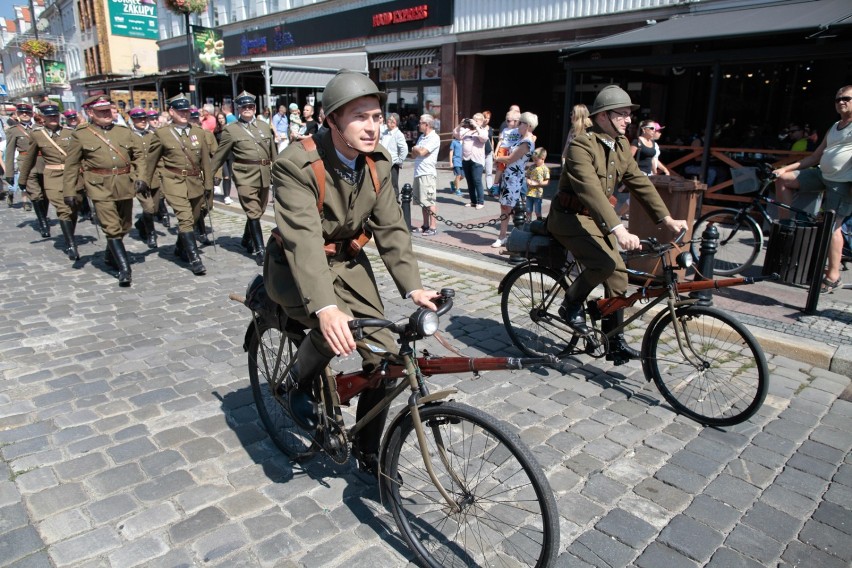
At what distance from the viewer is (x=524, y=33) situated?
51.4ft

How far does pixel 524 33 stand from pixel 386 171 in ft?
47.4

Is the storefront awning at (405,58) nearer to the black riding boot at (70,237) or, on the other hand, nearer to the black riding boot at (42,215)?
the black riding boot at (42,215)

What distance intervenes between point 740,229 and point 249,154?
6.42 meters

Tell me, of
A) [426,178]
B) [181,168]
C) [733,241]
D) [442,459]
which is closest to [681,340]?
[442,459]

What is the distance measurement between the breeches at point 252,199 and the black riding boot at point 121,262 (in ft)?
5.25

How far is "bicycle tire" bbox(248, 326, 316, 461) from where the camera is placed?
3.29 metres

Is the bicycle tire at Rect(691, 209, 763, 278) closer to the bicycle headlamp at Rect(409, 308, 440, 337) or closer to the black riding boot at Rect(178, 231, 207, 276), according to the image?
the bicycle headlamp at Rect(409, 308, 440, 337)

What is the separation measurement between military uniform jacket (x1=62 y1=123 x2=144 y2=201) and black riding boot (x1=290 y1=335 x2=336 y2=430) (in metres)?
5.46

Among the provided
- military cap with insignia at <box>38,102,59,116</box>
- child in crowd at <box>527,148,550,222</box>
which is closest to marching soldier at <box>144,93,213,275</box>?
military cap with insignia at <box>38,102,59,116</box>

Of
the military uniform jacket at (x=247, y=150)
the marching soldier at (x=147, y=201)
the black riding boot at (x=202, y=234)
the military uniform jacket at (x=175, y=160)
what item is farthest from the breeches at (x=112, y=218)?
the black riding boot at (x=202, y=234)

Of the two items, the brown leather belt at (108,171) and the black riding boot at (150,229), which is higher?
the brown leather belt at (108,171)

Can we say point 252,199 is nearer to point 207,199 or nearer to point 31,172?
point 207,199

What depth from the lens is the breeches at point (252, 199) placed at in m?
7.98

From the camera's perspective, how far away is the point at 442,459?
2418 mm
